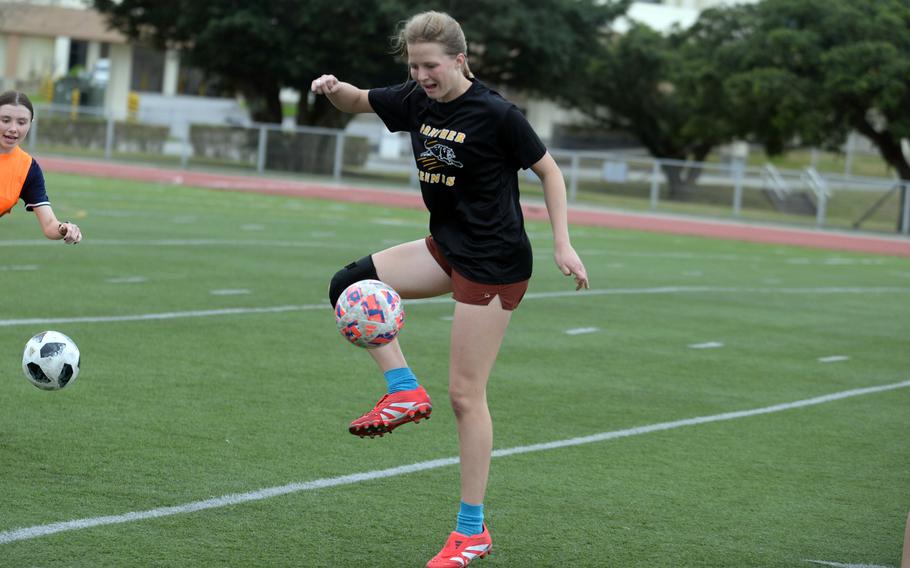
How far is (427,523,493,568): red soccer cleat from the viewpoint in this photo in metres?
5.18

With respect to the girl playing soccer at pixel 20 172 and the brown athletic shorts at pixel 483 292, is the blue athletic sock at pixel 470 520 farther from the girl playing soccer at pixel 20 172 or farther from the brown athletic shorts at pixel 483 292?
the girl playing soccer at pixel 20 172

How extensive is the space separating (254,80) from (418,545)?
41.0m

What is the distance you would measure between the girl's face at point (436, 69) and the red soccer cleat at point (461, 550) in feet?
5.75

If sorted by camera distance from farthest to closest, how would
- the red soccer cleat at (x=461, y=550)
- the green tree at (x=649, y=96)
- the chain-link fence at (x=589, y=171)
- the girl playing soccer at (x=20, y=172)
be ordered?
1. the green tree at (x=649, y=96)
2. the chain-link fence at (x=589, y=171)
3. the girl playing soccer at (x=20, y=172)
4. the red soccer cleat at (x=461, y=550)

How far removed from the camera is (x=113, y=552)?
16.8ft

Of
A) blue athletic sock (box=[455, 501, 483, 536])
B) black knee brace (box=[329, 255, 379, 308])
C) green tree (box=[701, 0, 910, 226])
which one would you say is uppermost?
green tree (box=[701, 0, 910, 226])

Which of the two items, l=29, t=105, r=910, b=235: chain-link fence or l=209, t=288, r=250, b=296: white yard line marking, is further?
l=29, t=105, r=910, b=235: chain-link fence

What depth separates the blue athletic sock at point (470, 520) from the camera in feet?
17.3

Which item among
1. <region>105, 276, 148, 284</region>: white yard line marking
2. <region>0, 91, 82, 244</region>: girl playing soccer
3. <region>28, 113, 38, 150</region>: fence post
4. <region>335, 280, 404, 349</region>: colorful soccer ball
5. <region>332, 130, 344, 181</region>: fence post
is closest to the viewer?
<region>335, 280, 404, 349</region>: colorful soccer ball

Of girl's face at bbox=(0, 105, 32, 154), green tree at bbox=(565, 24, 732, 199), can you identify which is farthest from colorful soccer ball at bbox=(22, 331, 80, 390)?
green tree at bbox=(565, 24, 732, 199)

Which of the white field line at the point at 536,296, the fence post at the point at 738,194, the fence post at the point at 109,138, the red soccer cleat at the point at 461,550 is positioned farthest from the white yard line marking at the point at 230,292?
the fence post at the point at 109,138

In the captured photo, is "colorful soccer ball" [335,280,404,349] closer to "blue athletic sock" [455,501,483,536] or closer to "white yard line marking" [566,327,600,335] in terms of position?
"blue athletic sock" [455,501,483,536]

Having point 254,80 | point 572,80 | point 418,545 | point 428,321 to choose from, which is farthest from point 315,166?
point 418,545

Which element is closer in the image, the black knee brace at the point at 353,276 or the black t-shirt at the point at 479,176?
the black t-shirt at the point at 479,176
